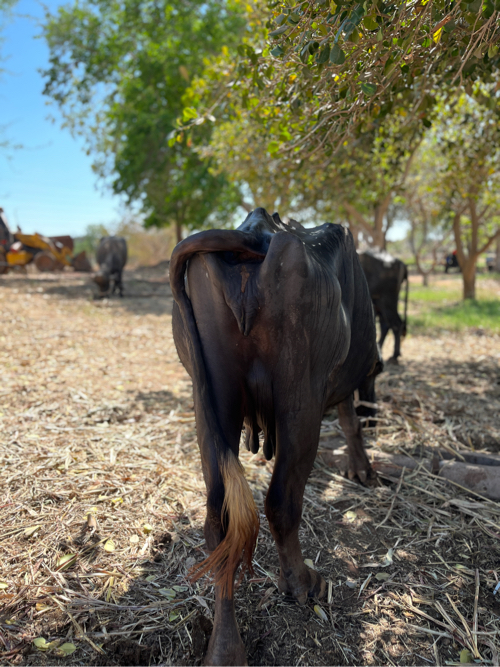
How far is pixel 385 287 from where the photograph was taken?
6672mm

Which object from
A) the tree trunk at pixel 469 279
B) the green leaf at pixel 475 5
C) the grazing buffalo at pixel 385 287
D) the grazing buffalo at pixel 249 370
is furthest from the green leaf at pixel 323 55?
the tree trunk at pixel 469 279

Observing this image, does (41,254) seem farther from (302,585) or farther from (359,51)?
(302,585)

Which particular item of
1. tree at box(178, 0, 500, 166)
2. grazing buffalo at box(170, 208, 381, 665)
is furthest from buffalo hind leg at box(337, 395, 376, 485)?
tree at box(178, 0, 500, 166)

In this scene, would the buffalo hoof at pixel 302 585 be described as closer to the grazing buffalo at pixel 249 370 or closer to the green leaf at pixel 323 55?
the grazing buffalo at pixel 249 370

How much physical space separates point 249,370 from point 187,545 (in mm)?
1202

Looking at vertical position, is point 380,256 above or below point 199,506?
above

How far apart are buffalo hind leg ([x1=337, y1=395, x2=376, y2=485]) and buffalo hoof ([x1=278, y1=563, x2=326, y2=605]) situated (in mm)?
1142

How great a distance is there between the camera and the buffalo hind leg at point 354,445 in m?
3.11

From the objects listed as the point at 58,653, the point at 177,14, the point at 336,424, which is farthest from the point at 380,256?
the point at 177,14

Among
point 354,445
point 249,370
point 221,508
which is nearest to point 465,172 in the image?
point 354,445

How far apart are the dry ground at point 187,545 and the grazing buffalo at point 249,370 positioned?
0.23 meters

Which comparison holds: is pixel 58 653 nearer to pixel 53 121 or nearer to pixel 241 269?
pixel 241 269

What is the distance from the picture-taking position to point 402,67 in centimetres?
254

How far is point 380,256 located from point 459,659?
549 centimetres
